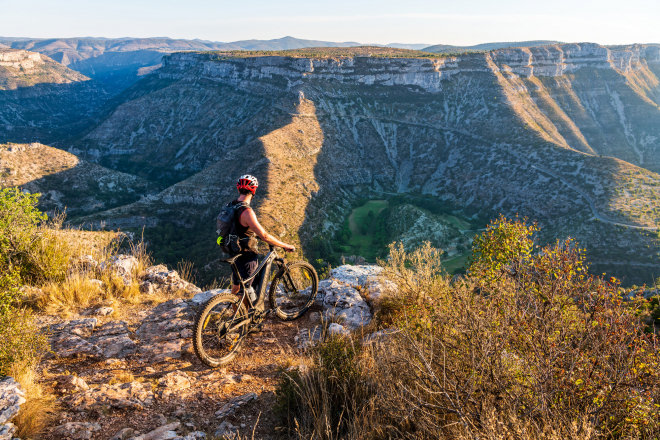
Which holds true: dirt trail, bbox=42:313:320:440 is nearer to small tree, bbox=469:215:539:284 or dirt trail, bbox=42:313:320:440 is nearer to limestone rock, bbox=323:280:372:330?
limestone rock, bbox=323:280:372:330

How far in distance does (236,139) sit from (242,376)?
101m

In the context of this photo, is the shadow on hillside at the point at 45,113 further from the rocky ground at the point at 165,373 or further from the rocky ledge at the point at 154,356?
the rocky ground at the point at 165,373

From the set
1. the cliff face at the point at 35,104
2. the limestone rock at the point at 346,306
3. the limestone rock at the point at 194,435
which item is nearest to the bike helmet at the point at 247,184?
A: the limestone rock at the point at 346,306

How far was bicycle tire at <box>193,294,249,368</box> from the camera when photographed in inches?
222

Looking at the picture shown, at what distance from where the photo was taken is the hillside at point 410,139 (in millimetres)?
58469

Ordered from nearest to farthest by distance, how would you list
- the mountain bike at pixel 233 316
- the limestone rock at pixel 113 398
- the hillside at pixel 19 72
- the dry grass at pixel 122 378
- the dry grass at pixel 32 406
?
the dry grass at pixel 32 406, the limestone rock at pixel 113 398, the dry grass at pixel 122 378, the mountain bike at pixel 233 316, the hillside at pixel 19 72

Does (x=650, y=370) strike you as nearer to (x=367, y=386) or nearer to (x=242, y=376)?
(x=367, y=386)

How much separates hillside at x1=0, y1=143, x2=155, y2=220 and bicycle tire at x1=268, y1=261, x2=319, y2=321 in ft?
242

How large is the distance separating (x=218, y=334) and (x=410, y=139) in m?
103

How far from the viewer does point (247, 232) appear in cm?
623

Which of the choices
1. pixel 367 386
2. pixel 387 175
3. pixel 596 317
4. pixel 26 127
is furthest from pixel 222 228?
pixel 26 127

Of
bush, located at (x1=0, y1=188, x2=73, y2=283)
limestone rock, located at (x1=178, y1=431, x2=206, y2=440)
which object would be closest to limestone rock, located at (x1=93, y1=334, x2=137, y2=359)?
bush, located at (x1=0, y1=188, x2=73, y2=283)

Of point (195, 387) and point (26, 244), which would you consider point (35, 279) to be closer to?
point (26, 244)

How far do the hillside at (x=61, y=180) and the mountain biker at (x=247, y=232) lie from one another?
2946 inches
